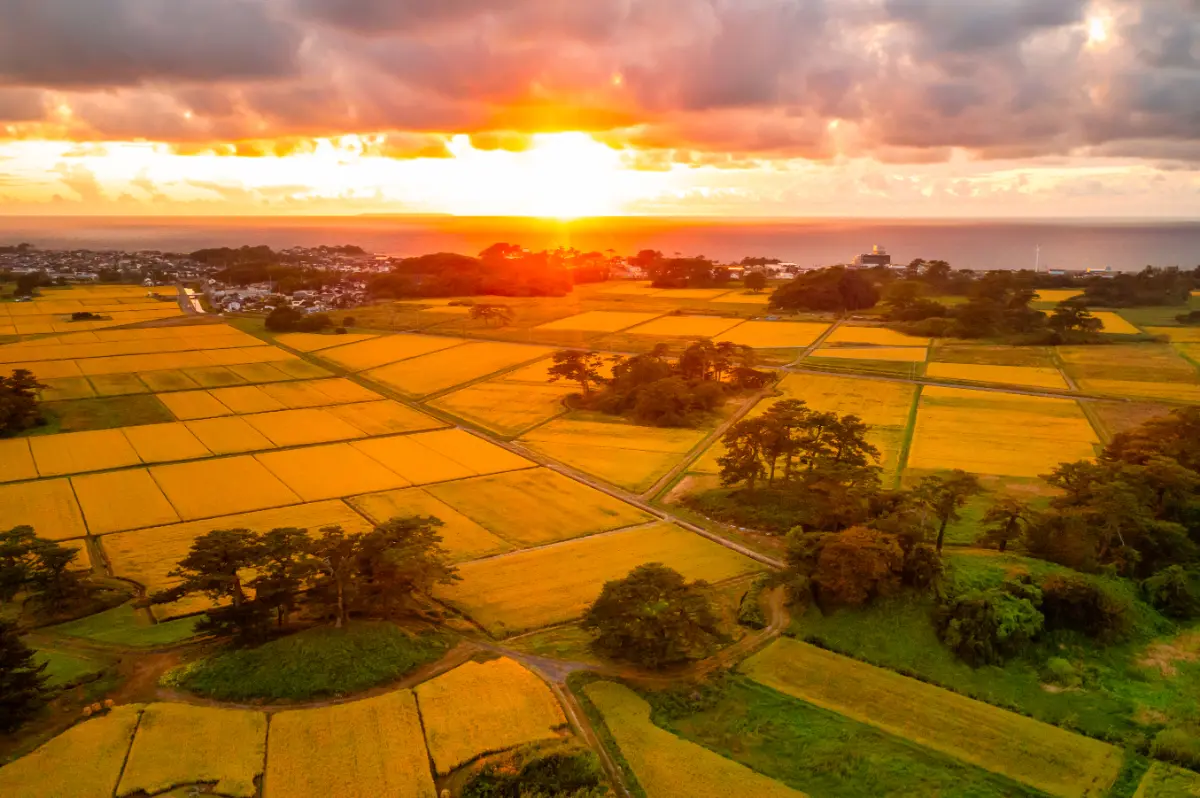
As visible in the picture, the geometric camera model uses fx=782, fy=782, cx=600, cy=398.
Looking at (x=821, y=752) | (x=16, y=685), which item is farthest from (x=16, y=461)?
(x=821, y=752)

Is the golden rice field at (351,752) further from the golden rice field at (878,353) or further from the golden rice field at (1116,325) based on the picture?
the golden rice field at (1116,325)

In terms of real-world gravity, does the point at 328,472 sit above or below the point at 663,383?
below

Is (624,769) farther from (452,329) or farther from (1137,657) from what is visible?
(452,329)

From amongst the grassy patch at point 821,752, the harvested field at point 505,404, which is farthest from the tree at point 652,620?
the harvested field at point 505,404

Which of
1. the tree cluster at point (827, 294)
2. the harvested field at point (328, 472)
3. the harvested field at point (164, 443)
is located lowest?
the harvested field at point (328, 472)

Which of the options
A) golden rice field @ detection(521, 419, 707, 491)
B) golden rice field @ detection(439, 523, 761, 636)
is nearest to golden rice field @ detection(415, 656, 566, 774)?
golden rice field @ detection(439, 523, 761, 636)

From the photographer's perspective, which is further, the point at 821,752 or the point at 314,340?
the point at 314,340

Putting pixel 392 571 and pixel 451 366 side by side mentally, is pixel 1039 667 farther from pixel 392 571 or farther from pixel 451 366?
pixel 451 366
